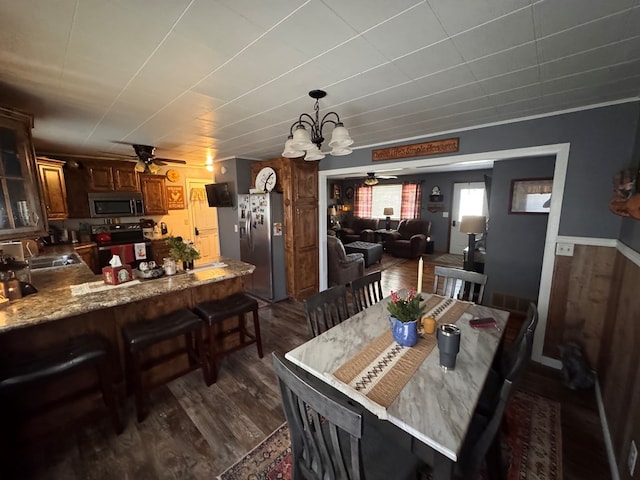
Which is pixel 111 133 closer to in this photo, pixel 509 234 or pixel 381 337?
pixel 381 337

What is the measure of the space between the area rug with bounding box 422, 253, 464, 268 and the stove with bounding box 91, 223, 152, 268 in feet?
21.2

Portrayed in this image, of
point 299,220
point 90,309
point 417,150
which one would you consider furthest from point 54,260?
point 417,150

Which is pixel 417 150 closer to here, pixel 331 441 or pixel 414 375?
pixel 414 375

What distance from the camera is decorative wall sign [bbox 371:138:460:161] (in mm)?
2939

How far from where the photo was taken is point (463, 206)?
23.6 feet

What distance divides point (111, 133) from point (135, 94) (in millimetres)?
1489

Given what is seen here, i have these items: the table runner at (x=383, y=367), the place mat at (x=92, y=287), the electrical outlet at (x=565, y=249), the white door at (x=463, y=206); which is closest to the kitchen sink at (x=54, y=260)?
the place mat at (x=92, y=287)

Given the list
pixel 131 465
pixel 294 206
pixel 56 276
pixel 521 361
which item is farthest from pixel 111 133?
pixel 521 361

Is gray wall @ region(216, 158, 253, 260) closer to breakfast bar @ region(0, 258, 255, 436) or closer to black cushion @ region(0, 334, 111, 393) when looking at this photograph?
breakfast bar @ region(0, 258, 255, 436)

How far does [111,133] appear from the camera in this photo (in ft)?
9.77

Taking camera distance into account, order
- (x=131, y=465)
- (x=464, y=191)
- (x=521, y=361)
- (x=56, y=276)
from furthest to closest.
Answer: (x=464, y=191)
(x=56, y=276)
(x=131, y=465)
(x=521, y=361)

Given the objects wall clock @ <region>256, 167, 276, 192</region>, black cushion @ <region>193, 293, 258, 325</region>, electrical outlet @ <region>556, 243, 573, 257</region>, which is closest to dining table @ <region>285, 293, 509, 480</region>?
black cushion @ <region>193, 293, 258, 325</region>

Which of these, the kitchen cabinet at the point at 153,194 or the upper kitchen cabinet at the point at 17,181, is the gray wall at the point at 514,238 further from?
the kitchen cabinet at the point at 153,194

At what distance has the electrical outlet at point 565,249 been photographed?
2.37 metres
